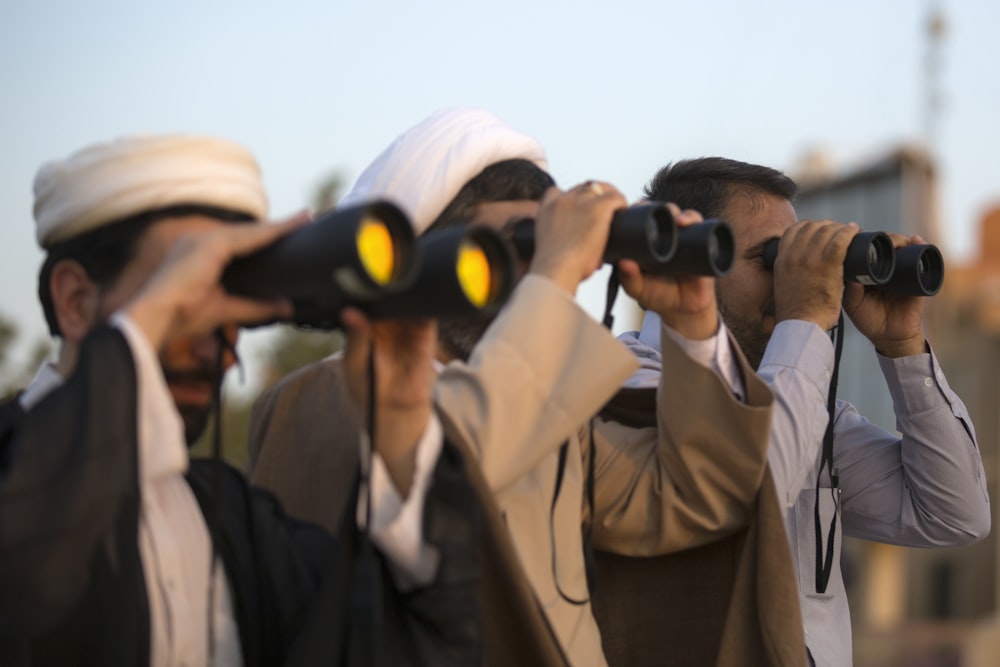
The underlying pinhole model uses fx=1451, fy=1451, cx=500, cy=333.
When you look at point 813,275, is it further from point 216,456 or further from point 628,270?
point 216,456

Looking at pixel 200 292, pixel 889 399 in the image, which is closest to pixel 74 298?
pixel 200 292

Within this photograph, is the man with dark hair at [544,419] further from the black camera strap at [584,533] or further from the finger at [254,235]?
the finger at [254,235]

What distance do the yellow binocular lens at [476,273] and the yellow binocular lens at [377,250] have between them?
0.15 metres

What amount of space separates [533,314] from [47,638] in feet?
2.92

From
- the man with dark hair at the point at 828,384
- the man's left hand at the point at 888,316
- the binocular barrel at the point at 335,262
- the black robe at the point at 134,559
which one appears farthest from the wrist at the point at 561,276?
the man's left hand at the point at 888,316

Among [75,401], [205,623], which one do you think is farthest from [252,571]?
[75,401]

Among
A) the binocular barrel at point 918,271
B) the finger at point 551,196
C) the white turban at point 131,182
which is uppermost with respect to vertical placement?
the white turban at point 131,182

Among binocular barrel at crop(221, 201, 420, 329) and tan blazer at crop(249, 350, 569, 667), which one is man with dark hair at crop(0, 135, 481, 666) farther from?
tan blazer at crop(249, 350, 569, 667)

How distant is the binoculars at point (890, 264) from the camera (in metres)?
3.09

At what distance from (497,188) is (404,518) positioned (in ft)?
3.18

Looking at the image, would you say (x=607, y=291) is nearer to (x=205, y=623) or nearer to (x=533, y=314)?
(x=533, y=314)

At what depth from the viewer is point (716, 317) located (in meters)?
2.66

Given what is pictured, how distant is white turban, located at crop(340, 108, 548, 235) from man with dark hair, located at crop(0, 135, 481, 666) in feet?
1.93

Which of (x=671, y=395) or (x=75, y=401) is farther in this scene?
(x=671, y=395)
